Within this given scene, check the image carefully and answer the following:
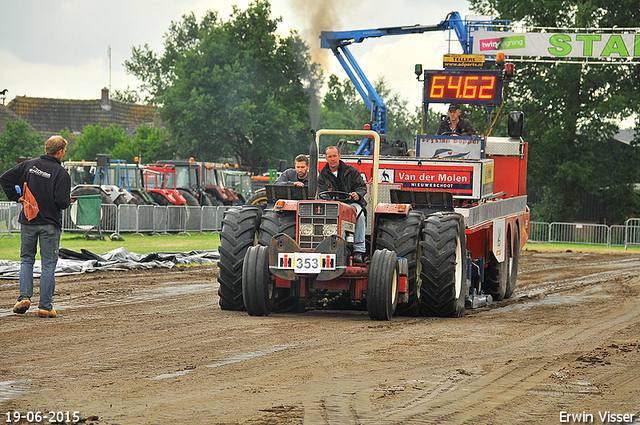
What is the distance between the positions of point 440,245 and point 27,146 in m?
46.5

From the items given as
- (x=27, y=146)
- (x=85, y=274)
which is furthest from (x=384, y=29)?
(x=27, y=146)

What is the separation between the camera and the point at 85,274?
16.5 m

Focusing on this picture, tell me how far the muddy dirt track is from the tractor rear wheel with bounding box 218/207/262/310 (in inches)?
9.8

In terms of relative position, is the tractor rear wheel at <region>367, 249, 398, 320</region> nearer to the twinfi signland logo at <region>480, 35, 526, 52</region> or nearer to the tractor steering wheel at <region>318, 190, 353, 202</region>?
the tractor steering wheel at <region>318, 190, 353, 202</region>

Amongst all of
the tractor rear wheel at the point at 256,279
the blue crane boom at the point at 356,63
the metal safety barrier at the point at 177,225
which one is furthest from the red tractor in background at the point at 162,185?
the tractor rear wheel at the point at 256,279

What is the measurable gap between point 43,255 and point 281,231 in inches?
108

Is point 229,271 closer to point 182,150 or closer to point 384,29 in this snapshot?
point 384,29

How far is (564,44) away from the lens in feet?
110

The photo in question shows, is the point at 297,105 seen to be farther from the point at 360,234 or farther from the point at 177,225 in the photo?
the point at 360,234

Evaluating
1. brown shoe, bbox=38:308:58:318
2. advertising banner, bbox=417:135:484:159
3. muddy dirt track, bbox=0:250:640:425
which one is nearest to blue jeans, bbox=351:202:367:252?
muddy dirt track, bbox=0:250:640:425

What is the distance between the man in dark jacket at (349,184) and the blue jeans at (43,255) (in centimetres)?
324

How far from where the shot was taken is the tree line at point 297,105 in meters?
42.7

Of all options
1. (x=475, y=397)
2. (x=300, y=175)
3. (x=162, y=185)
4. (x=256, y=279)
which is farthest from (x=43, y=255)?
(x=162, y=185)

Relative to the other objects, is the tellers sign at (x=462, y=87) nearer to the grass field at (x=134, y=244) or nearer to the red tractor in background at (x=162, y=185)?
the grass field at (x=134, y=244)
